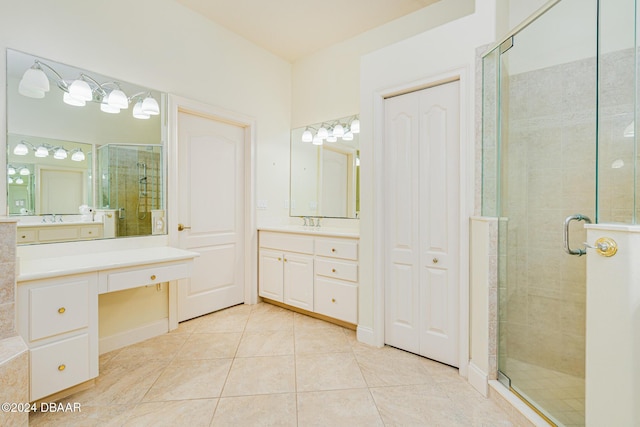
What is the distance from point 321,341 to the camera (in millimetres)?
2518

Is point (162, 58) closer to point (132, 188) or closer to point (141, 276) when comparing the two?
point (132, 188)

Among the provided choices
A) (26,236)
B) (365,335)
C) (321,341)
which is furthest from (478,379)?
(26,236)

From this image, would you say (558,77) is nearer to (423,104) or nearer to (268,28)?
(423,104)

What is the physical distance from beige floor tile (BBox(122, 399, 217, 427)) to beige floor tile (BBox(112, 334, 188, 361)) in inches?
23.5

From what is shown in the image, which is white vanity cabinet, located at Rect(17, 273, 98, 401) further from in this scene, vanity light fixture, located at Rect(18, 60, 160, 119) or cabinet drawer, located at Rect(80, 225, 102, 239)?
vanity light fixture, located at Rect(18, 60, 160, 119)

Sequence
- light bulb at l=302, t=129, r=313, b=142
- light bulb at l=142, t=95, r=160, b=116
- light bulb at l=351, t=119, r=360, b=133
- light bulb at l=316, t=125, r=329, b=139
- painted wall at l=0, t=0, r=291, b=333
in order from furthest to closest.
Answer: light bulb at l=302, t=129, r=313, b=142 → light bulb at l=316, t=125, r=329, b=139 → light bulb at l=351, t=119, r=360, b=133 → light bulb at l=142, t=95, r=160, b=116 → painted wall at l=0, t=0, r=291, b=333

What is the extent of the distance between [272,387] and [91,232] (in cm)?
178

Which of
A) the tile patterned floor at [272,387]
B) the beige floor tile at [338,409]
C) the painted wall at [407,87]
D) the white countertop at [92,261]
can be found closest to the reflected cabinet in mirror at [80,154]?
the white countertop at [92,261]

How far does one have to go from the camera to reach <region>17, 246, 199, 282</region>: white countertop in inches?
64.7

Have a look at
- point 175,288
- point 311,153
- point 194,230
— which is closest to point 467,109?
point 311,153

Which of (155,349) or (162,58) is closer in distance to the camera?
(155,349)

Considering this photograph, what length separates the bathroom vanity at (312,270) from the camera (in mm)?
2664

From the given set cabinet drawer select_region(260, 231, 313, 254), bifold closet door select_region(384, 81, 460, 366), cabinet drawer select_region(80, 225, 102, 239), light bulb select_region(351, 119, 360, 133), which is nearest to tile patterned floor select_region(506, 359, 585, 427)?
bifold closet door select_region(384, 81, 460, 366)

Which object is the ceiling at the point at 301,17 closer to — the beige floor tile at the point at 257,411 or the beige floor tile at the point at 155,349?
the beige floor tile at the point at 155,349
